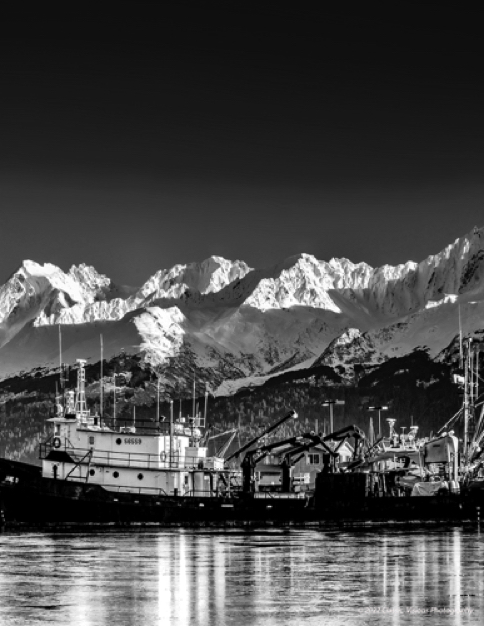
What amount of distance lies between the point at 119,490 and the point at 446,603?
61811 millimetres

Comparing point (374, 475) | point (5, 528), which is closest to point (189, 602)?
point (5, 528)

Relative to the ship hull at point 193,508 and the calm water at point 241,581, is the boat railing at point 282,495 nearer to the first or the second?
the ship hull at point 193,508

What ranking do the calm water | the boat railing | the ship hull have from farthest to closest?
the boat railing < the ship hull < the calm water

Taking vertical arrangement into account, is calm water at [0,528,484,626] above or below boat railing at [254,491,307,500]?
below

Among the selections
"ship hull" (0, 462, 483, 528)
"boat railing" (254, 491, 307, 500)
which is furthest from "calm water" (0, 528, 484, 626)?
"boat railing" (254, 491, 307, 500)

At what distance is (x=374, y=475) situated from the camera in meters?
122

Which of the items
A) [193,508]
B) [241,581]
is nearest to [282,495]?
[193,508]

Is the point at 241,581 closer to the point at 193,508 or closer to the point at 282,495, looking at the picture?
the point at 193,508

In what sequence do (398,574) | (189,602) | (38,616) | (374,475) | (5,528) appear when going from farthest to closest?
(374,475), (5,528), (398,574), (189,602), (38,616)

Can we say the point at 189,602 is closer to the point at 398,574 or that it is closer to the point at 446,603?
the point at 446,603

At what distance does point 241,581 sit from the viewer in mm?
56375

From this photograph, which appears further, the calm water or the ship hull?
the ship hull

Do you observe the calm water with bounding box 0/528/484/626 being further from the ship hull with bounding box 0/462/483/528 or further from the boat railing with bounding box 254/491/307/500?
the boat railing with bounding box 254/491/307/500

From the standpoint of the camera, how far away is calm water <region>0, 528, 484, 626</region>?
4553 centimetres
